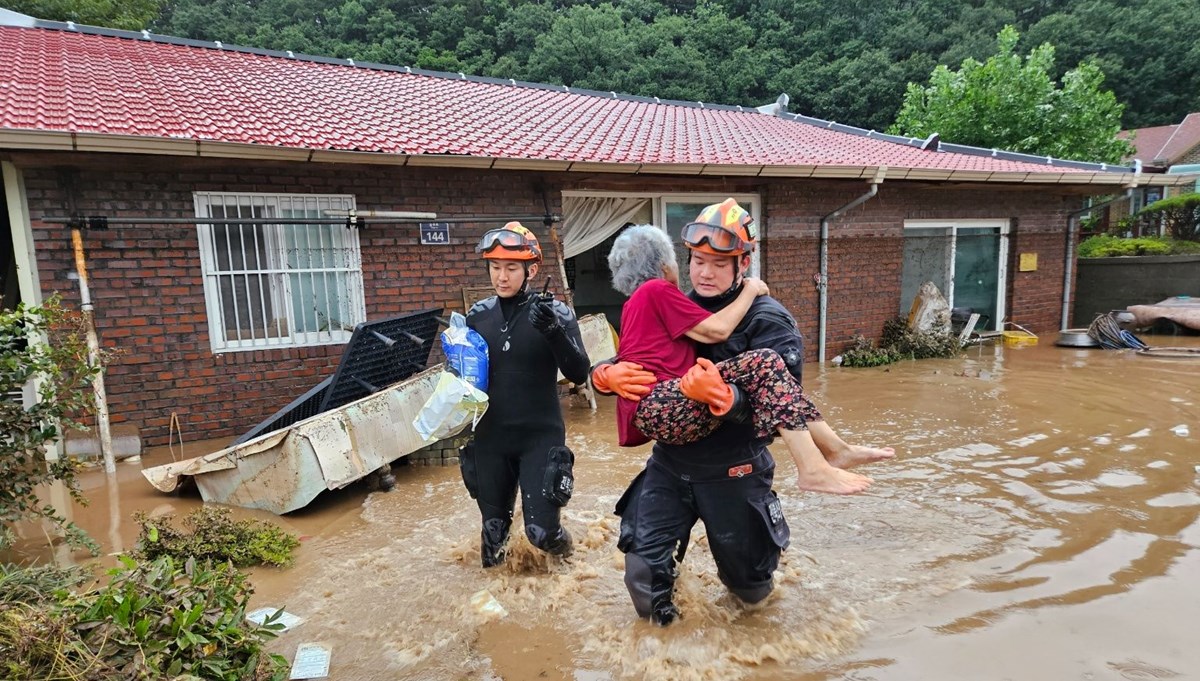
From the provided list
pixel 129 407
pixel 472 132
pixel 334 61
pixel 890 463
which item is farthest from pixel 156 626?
pixel 334 61

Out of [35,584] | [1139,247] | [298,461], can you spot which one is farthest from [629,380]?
[1139,247]

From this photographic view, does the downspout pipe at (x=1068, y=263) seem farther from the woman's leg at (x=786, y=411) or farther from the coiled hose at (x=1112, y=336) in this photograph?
the woman's leg at (x=786, y=411)

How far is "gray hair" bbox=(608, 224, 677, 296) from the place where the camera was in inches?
112

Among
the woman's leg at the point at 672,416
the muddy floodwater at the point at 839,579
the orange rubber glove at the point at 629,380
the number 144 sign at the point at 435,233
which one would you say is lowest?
the muddy floodwater at the point at 839,579

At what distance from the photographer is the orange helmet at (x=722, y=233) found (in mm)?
2451

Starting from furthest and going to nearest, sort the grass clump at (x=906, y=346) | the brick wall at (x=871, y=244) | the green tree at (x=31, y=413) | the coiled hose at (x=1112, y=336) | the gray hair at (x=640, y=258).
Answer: the coiled hose at (x=1112, y=336)
the grass clump at (x=906, y=346)
the brick wall at (x=871, y=244)
the green tree at (x=31, y=413)
the gray hair at (x=640, y=258)

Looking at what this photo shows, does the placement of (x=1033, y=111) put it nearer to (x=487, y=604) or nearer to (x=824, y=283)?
(x=824, y=283)

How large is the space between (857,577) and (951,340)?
25.8 feet

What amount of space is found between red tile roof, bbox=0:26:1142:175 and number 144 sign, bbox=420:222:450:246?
0.82m

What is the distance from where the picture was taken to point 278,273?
6.46m

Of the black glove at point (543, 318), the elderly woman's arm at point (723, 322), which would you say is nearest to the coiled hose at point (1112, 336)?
the elderly woman's arm at point (723, 322)

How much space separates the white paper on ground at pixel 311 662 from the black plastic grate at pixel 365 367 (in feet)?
7.69

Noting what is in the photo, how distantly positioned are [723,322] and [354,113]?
6.58m

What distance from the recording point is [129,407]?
229 inches
